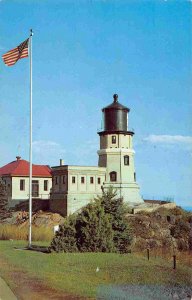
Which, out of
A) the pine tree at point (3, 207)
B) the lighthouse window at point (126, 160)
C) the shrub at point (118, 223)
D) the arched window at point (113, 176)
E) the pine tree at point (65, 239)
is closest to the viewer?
the pine tree at point (65, 239)

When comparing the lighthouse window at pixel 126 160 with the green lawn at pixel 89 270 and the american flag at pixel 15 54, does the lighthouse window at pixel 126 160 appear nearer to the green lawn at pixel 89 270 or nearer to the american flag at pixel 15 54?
the american flag at pixel 15 54

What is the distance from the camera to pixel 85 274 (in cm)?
814

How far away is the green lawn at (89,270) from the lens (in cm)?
771

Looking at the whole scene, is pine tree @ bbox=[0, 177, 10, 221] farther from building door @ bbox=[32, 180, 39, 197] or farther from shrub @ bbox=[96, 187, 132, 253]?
shrub @ bbox=[96, 187, 132, 253]

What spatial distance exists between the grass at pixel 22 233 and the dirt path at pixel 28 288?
11.0 ft

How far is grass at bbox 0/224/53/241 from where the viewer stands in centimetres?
1209

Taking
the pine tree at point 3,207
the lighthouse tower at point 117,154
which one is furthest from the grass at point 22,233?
the lighthouse tower at point 117,154

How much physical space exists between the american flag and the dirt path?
4.67 metres

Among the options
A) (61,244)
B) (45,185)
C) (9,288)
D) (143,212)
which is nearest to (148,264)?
(61,244)

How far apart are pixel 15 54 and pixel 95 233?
14.5 feet

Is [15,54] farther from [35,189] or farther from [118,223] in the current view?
[35,189]

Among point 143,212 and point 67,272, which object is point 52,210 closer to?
point 143,212

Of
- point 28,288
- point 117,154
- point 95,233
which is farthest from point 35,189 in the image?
point 28,288

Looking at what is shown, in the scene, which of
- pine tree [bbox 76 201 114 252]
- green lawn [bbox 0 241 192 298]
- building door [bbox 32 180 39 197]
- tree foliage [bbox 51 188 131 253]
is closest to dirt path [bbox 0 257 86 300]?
green lawn [bbox 0 241 192 298]
